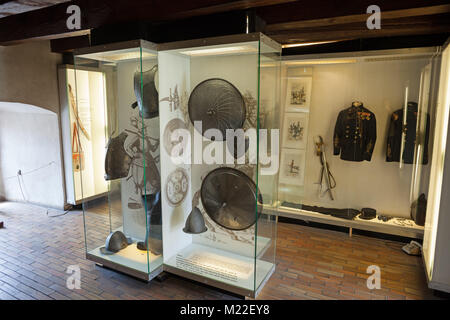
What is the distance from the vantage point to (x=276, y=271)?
3340 millimetres

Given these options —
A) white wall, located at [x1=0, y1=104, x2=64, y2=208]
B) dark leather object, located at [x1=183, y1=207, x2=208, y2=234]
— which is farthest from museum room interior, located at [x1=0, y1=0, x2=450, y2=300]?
white wall, located at [x1=0, y1=104, x2=64, y2=208]

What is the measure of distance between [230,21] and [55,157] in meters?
4.17

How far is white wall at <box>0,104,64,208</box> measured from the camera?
5270 mm

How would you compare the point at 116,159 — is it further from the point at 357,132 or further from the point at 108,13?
the point at 357,132

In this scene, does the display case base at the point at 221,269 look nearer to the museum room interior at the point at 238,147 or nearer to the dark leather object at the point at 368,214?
the museum room interior at the point at 238,147

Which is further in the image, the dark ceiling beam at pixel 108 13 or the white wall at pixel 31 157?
the white wall at pixel 31 157

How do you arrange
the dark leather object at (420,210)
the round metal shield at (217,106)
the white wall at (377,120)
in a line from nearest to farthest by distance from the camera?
1. the round metal shield at (217,106)
2. the dark leather object at (420,210)
3. the white wall at (377,120)

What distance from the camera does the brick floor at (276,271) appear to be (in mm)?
Result: 2896

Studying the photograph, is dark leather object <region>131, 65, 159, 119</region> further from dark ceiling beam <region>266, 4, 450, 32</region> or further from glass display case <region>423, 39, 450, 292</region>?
glass display case <region>423, 39, 450, 292</region>

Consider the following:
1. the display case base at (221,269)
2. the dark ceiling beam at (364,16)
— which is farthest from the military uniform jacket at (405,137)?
the display case base at (221,269)

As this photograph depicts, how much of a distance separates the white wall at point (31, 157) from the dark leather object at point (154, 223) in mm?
3087

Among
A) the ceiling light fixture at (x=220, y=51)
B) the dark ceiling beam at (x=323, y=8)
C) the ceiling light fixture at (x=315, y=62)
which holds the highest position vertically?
the dark ceiling beam at (x=323, y=8)

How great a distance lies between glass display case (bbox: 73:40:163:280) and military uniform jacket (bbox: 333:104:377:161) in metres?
Result: 2.79

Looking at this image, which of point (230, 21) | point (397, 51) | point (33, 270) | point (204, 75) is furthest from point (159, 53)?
point (397, 51)
